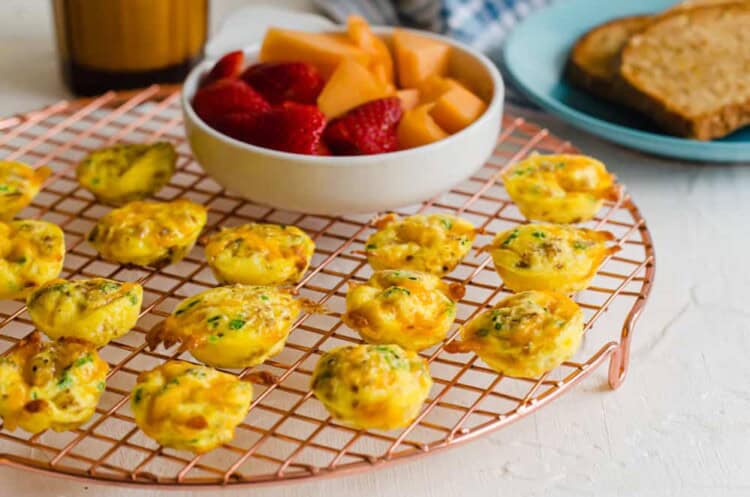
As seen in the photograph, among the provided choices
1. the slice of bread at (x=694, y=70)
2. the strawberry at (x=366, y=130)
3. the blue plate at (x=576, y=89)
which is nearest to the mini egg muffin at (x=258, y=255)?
the strawberry at (x=366, y=130)

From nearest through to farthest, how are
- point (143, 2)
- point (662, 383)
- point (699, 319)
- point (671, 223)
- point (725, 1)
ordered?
point (662, 383)
point (699, 319)
point (671, 223)
point (143, 2)
point (725, 1)

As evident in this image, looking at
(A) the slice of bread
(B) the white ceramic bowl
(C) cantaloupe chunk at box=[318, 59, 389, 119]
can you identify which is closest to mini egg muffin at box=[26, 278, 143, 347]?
(B) the white ceramic bowl

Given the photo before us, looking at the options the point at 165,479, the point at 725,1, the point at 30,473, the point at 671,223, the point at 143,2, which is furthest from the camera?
the point at 725,1

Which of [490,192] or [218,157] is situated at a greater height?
[218,157]

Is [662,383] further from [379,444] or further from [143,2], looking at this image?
[143,2]

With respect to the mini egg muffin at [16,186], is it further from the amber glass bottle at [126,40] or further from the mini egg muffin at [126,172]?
the amber glass bottle at [126,40]

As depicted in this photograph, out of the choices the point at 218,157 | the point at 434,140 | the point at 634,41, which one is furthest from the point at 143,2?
the point at 634,41

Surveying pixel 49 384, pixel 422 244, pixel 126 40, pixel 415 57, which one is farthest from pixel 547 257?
pixel 126 40
